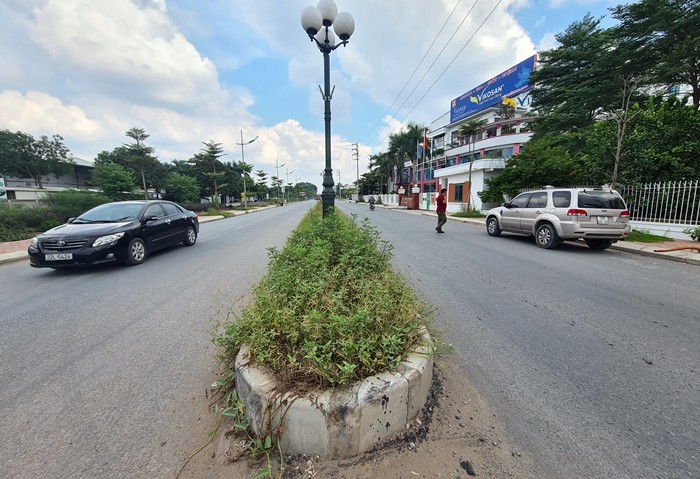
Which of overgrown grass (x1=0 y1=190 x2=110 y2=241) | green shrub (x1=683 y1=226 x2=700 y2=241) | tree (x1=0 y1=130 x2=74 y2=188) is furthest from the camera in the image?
tree (x1=0 y1=130 x2=74 y2=188)

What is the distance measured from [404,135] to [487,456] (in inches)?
2144

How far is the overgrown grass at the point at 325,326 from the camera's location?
73.5 inches

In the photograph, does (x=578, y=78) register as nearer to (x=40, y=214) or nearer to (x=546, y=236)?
(x=546, y=236)

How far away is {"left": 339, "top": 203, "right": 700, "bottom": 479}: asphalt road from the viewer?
1.76 m

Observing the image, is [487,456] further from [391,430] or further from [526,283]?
[526,283]

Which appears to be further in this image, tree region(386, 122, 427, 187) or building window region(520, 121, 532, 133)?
tree region(386, 122, 427, 187)

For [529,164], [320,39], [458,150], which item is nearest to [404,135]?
[458,150]

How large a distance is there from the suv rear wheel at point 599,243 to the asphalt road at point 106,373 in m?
9.37

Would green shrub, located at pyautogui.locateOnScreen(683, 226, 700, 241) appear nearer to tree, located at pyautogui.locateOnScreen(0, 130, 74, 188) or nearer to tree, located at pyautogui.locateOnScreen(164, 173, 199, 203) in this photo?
tree, located at pyautogui.locateOnScreen(164, 173, 199, 203)

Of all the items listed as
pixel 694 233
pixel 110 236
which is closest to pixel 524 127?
pixel 694 233

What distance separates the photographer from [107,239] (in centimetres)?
574

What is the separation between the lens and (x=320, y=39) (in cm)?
636

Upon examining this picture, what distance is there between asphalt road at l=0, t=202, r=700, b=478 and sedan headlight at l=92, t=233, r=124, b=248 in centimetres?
64

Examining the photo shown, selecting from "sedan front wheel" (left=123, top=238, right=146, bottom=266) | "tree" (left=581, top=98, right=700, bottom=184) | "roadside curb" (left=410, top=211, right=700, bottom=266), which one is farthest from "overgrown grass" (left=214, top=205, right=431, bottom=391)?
"tree" (left=581, top=98, right=700, bottom=184)
